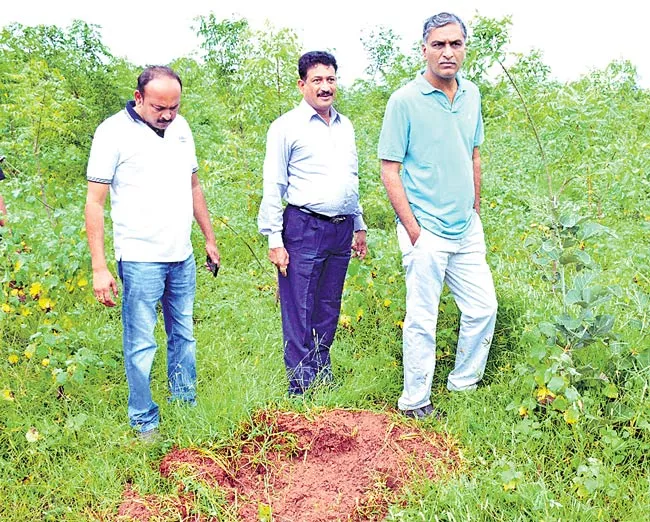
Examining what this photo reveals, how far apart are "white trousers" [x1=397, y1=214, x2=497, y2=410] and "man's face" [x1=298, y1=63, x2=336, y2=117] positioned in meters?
0.75

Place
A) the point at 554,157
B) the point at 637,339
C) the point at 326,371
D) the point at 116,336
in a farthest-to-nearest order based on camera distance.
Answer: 1. the point at 554,157
2. the point at 116,336
3. the point at 326,371
4. the point at 637,339

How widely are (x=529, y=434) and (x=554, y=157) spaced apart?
9.77 feet

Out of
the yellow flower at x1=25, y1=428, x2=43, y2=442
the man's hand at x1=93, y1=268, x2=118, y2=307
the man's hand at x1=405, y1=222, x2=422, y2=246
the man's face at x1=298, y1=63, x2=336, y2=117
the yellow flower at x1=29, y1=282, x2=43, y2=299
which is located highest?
the man's face at x1=298, y1=63, x2=336, y2=117

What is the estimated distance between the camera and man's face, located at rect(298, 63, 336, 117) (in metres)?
3.20

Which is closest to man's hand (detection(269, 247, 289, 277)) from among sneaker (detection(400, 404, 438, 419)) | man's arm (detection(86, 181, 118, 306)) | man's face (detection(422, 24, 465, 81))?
man's arm (detection(86, 181, 118, 306))

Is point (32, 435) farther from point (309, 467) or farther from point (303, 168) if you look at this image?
point (303, 168)

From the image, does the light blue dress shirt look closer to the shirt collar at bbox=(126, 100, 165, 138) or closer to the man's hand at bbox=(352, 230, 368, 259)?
the man's hand at bbox=(352, 230, 368, 259)

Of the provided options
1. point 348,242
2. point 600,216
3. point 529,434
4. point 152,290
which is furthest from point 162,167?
point 600,216

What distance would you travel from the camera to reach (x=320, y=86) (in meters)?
3.21

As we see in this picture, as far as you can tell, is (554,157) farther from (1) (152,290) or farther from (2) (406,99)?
(1) (152,290)

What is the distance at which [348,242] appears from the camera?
11.5ft

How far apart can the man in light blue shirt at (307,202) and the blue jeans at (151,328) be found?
0.53m

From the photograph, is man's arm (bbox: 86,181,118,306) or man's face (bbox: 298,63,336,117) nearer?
man's arm (bbox: 86,181,118,306)

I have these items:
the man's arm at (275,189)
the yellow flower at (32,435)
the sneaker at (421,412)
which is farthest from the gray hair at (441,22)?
the yellow flower at (32,435)
